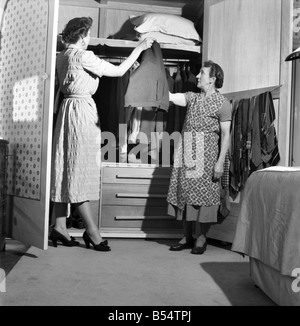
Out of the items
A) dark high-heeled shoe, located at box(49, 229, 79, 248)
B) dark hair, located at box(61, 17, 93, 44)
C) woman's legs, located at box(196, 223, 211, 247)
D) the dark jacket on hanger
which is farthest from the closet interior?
dark hair, located at box(61, 17, 93, 44)

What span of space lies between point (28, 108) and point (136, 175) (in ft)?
3.70

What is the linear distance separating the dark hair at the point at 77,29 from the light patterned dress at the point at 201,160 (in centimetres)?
87

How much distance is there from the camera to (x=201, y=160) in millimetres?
2926

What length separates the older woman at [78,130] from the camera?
2793 mm

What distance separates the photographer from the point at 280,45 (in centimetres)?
304

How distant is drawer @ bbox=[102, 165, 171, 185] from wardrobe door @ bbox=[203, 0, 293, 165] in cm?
82

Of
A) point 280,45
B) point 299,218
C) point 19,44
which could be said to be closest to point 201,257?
point 299,218

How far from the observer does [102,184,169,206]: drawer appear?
3416 millimetres

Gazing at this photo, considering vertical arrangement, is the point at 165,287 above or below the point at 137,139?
below

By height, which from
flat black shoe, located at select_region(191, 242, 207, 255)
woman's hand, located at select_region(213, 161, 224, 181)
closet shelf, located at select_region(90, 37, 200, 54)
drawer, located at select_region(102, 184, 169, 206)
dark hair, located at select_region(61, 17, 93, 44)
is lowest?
flat black shoe, located at select_region(191, 242, 207, 255)

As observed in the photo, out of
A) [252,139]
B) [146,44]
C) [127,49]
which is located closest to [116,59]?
[127,49]

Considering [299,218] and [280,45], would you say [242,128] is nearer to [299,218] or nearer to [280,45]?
[280,45]

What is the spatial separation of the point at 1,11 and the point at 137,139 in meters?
1.38

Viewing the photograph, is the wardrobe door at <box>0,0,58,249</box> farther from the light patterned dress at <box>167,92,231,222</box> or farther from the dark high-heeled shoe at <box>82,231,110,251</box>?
the light patterned dress at <box>167,92,231,222</box>
